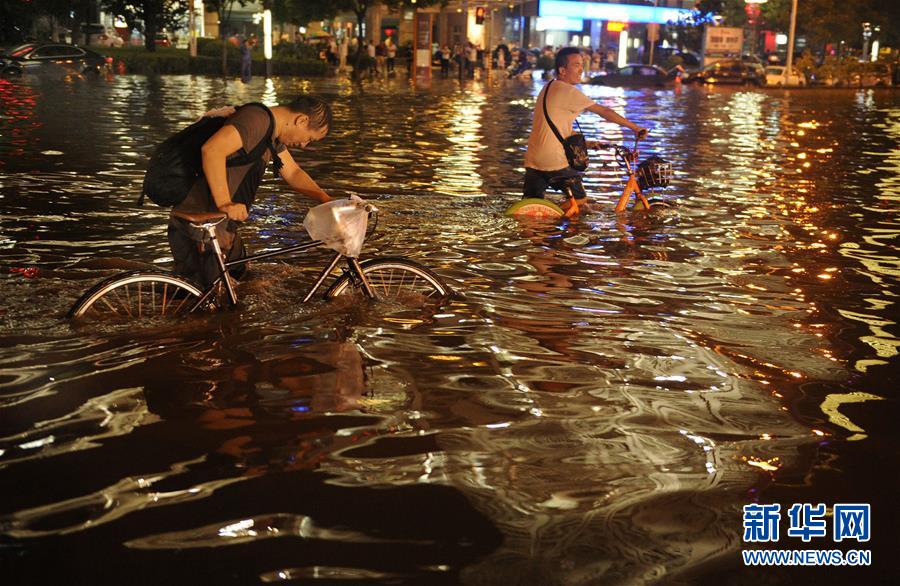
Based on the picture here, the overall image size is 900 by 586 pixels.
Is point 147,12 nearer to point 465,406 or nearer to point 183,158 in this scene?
point 183,158

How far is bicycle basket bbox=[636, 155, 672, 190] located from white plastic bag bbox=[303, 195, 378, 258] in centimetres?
554

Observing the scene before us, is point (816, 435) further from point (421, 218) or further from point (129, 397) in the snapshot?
point (421, 218)

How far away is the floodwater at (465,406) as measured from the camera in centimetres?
407

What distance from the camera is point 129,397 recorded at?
18.6ft

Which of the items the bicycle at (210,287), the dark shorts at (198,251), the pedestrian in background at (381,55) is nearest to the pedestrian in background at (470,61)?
the pedestrian in background at (381,55)

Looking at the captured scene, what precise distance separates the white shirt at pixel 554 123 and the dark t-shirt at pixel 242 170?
4.46 metres

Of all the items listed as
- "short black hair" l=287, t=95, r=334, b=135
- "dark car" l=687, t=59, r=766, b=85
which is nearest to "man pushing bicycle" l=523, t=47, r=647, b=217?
"short black hair" l=287, t=95, r=334, b=135

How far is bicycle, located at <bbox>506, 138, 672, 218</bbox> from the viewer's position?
11.3 metres

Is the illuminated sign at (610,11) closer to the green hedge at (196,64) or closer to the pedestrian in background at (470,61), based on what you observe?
the pedestrian in background at (470,61)

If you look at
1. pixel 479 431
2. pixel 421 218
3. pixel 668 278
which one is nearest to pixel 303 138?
pixel 479 431

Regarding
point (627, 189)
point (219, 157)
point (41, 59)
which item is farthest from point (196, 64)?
point (219, 157)

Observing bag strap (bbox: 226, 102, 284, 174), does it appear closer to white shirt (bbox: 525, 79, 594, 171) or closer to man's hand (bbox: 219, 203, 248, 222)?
man's hand (bbox: 219, 203, 248, 222)

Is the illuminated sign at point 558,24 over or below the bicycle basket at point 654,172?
over

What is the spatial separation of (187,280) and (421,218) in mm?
5271
